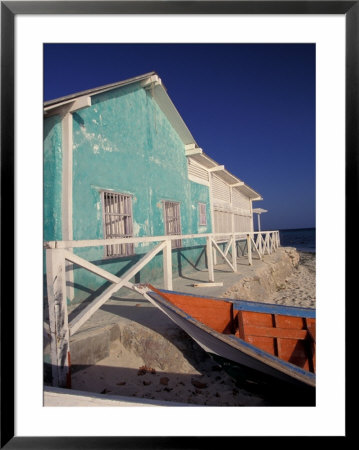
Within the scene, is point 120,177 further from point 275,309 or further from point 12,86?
point 275,309

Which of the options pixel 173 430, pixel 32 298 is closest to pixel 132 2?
pixel 32 298

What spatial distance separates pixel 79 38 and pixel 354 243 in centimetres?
288

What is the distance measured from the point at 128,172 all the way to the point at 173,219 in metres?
2.59

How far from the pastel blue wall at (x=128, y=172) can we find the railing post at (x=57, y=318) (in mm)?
2140

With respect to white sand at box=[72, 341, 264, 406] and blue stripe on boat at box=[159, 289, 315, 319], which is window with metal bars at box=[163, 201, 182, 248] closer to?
blue stripe on boat at box=[159, 289, 315, 319]

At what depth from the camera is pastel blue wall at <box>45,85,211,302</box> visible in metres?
4.91

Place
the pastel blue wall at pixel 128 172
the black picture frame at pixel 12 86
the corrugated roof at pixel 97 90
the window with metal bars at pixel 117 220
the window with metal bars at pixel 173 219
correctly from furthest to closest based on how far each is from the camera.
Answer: the window with metal bars at pixel 173 219, the window with metal bars at pixel 117 220, the pastel blue wall at pixel 128 172, the corrugated roof at pixel 97 90, the black picture frame at pixel 12 86

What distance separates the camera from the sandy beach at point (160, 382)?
2906mm

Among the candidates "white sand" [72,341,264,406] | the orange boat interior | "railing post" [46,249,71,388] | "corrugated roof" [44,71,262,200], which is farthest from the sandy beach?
"corrugated roof" [44,71,262,200]

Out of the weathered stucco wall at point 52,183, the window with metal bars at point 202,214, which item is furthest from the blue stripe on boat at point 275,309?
the window with metal bars at point 202,214

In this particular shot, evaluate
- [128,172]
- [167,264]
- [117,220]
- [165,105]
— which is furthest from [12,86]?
[165,105]

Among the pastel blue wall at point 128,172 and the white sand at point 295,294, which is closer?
the pastel blue wall at point 128,172

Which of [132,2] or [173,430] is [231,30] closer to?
[132,2]

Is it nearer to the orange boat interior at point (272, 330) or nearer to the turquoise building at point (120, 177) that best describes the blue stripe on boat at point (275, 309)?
the orange boat interior at point (272, 330)
